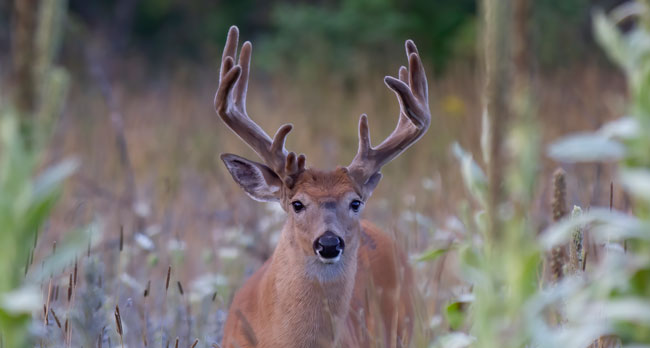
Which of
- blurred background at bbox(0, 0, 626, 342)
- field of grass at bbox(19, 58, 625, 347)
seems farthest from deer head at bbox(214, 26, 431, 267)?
blurred background at bbox(0, 0, 626, 342)

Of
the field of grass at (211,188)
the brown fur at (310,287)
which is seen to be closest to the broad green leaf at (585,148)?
the field of grass at (211,188)

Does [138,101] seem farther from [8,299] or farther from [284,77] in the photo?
[8,299]

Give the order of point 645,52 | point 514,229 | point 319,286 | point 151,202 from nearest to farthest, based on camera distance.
A: point 514,229 → point 645,52 → point 319,286 → point 151,202

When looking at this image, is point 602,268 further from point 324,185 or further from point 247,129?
point 247,129

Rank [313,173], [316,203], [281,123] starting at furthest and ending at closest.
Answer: [281,123], [313,173], [316,203]

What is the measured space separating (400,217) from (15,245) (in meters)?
5.27

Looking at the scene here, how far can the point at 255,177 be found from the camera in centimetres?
402

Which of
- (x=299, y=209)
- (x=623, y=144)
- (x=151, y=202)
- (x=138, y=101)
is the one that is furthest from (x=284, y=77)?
(x=623, y=144)

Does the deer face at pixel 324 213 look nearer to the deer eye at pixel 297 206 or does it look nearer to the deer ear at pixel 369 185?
the deer eye at pixel 297 206

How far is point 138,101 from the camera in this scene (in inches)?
500

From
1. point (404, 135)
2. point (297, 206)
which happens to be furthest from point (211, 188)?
point (297, 206)

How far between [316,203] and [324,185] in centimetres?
13

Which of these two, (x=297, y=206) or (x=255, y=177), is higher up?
(x=255, y=177)

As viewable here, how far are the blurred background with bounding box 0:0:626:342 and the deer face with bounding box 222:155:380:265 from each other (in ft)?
1.59
